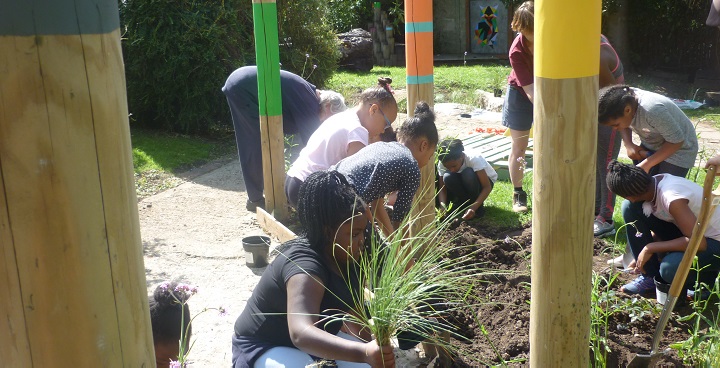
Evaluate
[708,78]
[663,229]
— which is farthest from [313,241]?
[708,78]

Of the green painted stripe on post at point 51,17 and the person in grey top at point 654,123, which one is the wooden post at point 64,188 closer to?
the green painted stripe on post at point 51,17

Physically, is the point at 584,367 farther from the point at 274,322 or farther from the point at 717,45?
the point at 717,45

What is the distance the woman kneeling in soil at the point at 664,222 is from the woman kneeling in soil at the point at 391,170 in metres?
1.14

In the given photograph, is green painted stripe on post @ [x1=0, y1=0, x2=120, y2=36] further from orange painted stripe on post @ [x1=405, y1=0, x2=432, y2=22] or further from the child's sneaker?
the child's sneaker

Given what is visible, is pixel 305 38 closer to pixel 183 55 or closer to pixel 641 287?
pixel 183 55

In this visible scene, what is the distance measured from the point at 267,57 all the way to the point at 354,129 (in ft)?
5.20

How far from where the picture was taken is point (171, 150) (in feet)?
28.7

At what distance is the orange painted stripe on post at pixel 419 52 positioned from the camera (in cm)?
451

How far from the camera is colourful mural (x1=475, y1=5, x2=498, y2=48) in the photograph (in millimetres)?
18781

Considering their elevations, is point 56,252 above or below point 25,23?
below

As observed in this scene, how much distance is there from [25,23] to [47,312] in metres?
0.54

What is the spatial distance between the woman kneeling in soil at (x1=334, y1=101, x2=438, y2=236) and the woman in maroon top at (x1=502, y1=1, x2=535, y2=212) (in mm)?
1759

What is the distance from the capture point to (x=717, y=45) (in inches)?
541

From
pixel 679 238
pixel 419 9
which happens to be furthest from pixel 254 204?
pixel 679 238
